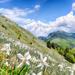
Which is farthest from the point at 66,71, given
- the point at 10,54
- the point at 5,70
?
the point at 5,70

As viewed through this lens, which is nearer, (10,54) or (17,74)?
(17,74)

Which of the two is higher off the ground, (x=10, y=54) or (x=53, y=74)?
(x=10, y=54)

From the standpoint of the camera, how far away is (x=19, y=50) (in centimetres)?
1237

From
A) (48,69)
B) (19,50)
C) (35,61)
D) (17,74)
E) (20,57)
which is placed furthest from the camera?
(19,50)

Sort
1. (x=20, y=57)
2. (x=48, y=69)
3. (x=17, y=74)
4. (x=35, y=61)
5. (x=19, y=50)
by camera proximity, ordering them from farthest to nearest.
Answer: (x=19, y=50)
(x=48, y=69)
(x=35, y=61)
(x=20, y=57)
(x=17, y=74)

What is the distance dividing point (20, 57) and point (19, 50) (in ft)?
9.82

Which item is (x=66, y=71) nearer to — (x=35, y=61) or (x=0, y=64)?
(x=35, y=61)

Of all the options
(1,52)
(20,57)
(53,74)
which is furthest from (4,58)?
(53,74)

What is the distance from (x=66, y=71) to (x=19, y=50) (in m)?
2.41

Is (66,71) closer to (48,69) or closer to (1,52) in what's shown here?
(48,69)

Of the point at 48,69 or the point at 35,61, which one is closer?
the point at 35,61

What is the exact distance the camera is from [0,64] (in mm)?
9516

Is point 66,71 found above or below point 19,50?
below

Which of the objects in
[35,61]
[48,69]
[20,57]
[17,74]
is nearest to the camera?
[17,74]
